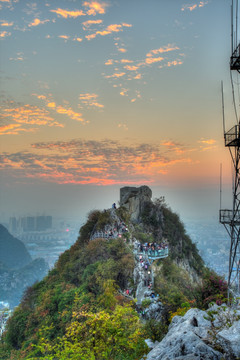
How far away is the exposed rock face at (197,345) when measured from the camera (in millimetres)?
6863

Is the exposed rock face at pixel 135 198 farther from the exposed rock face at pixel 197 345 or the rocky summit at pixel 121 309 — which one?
the exposed rock face at pixel 197 345

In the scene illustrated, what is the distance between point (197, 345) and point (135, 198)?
118 feet

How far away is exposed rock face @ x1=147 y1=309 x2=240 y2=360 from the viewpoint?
6863 millimetres

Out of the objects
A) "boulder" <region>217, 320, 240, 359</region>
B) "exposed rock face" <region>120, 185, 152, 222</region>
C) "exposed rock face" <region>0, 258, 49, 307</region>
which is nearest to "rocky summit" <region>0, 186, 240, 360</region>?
"boulder" <region>217, 320, 240, 359</region>

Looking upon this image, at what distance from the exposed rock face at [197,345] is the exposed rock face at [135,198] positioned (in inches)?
1287

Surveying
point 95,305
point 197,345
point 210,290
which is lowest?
point 95,305

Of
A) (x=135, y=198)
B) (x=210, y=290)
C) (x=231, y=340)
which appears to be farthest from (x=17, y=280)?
(x=231, y=340)

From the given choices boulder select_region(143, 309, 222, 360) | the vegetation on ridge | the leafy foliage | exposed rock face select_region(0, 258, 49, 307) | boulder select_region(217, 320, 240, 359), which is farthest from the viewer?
exposed rock face select_region(0, 258, 49, 307)

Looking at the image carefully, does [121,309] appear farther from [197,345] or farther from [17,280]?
[17,280]

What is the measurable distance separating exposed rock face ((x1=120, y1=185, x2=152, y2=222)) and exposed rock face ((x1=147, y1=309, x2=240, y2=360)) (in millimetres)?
32702

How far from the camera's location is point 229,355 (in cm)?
684

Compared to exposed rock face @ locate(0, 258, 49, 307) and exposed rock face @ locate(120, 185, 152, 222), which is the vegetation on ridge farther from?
exposed rock face @ locate(0, 258, 49, 307)

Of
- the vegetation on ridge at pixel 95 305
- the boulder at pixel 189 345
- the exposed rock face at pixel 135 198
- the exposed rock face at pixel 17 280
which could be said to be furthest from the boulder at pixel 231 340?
the exposed rock face at pixel 17 280

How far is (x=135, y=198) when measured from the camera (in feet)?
142
